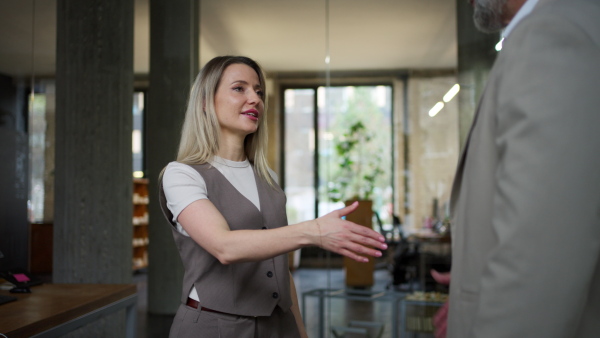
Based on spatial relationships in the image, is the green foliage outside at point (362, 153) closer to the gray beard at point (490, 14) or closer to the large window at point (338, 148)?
the large window at point (338, 148)

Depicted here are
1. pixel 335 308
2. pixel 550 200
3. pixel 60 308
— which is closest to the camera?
pixel 550 200

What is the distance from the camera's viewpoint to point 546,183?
2.67 feet

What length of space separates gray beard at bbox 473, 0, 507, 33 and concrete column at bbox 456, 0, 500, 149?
413 centimetres

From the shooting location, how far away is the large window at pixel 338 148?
549 cm

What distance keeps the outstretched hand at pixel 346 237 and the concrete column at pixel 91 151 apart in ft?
10.6

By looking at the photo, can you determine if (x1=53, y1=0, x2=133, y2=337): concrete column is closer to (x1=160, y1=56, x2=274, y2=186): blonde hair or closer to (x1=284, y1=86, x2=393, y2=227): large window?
(x1=284, y1=86, x2=393, y2=227): large window

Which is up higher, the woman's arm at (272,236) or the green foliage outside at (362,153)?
the green foliage outside at (362,153)

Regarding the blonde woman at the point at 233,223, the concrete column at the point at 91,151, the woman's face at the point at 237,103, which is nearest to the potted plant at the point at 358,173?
the concrete column at the point at 91,151

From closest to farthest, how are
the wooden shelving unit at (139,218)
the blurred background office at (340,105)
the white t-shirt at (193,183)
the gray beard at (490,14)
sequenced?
the gray beard at (490,14) → the white t-shirt at (193,183) → the blurred background office at (340,105) → the wooden shelving unit at (139,218)

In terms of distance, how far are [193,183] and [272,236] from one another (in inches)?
12.3

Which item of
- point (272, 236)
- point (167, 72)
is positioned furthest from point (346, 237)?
point (167, 72)

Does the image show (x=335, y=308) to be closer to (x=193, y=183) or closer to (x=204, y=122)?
(x=204, y=122)

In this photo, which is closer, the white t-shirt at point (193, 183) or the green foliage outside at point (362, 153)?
the white t-shirt at point (193, 183)

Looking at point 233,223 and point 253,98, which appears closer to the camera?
point 233,223
